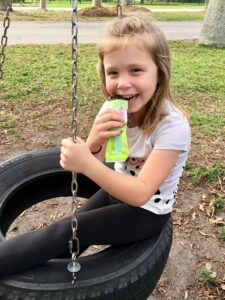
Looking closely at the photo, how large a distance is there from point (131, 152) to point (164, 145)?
215mm

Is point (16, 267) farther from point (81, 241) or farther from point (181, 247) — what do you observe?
point (181, 247)

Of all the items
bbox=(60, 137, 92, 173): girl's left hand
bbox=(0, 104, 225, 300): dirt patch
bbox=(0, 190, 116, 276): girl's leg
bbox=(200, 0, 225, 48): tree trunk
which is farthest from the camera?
bbox=(200, 0, 225, 48): tree trunk

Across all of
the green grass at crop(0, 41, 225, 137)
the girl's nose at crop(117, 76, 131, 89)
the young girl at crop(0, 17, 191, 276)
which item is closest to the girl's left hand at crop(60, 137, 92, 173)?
the young girl at crop(0, 17, 191, 276)

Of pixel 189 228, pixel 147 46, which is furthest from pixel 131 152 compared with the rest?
pixel 189 228

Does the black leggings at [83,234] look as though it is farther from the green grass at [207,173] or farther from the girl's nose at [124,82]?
the green grass at [207,173]

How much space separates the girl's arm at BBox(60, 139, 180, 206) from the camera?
157cm

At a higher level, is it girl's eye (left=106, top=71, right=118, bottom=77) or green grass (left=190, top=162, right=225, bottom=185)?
girl's eye (left=106, top=71, right=118, bottom=77)

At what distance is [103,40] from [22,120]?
10.9 feet

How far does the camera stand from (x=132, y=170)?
1914 mm

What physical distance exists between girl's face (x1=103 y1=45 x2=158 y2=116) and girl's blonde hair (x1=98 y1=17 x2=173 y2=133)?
24 mm

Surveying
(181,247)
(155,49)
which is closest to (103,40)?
(155,49)

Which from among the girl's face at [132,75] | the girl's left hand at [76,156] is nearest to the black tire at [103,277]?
the girl's left hand at [76,156]

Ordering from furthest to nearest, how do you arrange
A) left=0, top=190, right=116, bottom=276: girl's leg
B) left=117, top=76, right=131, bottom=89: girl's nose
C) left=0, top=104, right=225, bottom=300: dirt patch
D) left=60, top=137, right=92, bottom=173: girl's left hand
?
left=0, top=104, right=225, bottom=300: dirt patch, left=0, top=190, right=116, bottom=276: girl's leg, left=117, top=76, right=131, bottom=89: girl's nose, left=60, top=137, right=92, bottom=173: girl's left hand

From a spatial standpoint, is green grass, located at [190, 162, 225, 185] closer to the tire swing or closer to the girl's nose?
the tire swing
